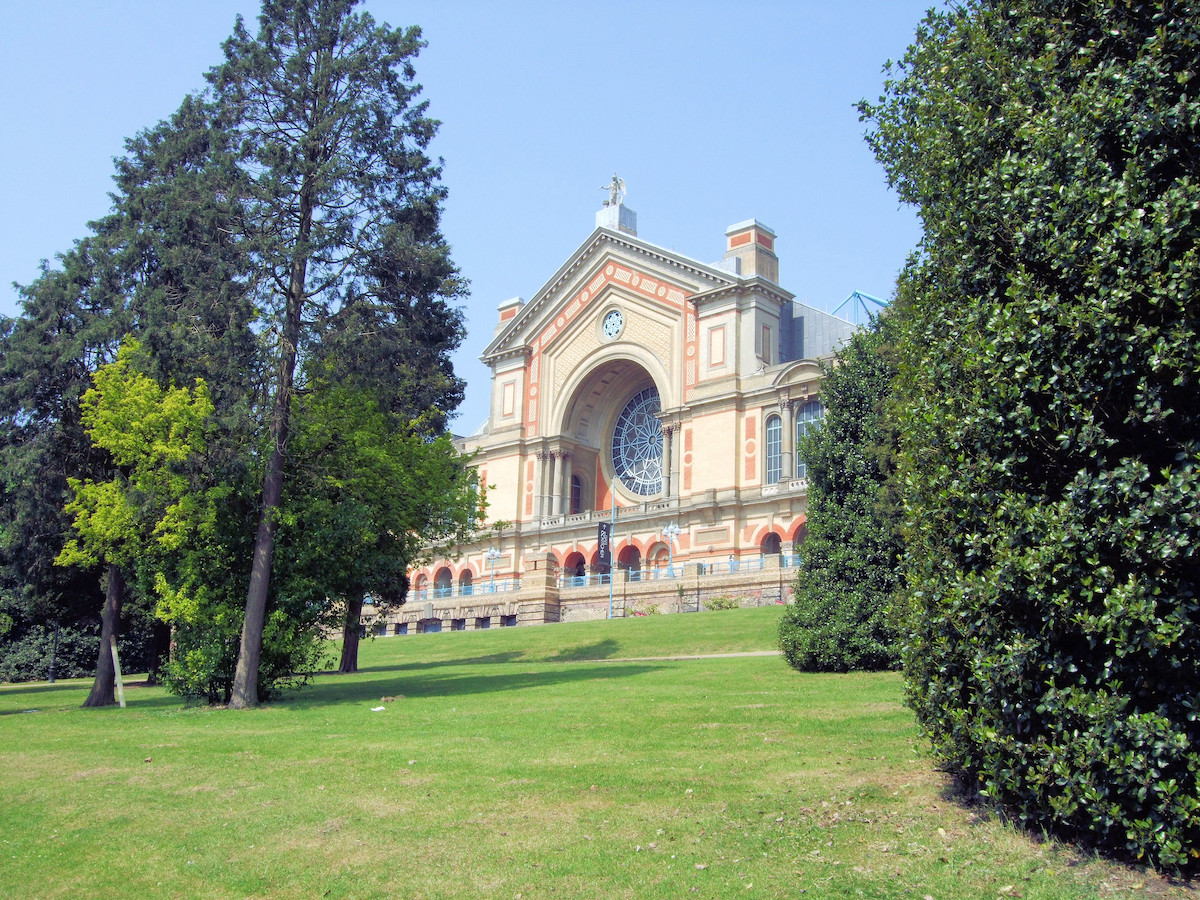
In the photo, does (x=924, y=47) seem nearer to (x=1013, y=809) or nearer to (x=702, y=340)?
(x=1013, y=809)

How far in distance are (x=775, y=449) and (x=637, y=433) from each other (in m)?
11.9

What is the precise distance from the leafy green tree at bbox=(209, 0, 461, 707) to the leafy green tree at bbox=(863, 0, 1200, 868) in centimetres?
1356

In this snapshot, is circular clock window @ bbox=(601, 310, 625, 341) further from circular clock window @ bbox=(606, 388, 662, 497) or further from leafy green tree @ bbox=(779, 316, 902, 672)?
leafy green tree @ bbox=(779, 316, 902, 672)

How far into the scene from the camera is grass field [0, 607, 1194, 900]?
7.75 meters

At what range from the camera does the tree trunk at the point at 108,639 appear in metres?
21.5

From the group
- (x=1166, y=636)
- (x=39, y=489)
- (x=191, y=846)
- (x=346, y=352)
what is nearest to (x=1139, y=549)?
(x=1166, y=636)

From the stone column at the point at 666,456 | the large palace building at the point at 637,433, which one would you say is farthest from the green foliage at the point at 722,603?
the stone column at the point at 666,456

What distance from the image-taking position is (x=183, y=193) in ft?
66.3

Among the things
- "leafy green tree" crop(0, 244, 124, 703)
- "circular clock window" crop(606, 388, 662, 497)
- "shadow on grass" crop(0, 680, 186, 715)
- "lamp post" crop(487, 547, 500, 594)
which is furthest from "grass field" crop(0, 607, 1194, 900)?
"lamp post" crop(487, 547, 500, 594)

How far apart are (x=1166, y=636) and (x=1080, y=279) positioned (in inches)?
104

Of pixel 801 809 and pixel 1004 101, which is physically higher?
pixel 1004 101

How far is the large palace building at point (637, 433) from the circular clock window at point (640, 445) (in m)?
0.10

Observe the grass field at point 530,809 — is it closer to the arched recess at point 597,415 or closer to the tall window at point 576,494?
the arched recess at point 597,415

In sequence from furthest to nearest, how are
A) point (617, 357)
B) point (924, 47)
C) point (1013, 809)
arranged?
point (617, 357)
point (924, 47)
point (1013, 809)
